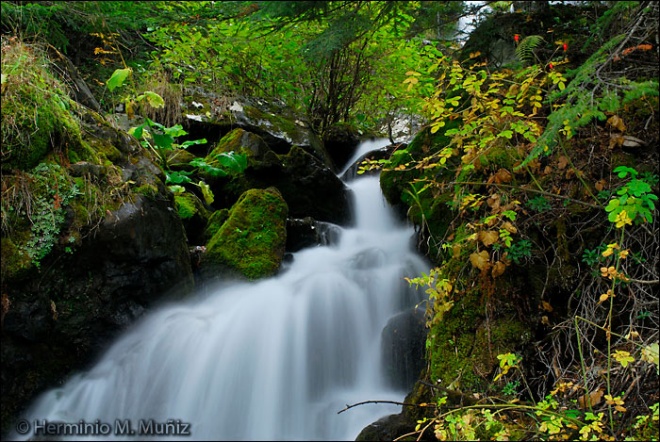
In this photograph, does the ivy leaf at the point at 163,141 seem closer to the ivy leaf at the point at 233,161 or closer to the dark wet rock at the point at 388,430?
the ivy leaf at the point at 233,161

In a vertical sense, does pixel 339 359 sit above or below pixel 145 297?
below

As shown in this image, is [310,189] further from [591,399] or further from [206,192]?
[591,399]

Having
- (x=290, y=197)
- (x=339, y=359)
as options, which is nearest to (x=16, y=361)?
(x=339, y=359)

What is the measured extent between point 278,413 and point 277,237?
85.0 inches

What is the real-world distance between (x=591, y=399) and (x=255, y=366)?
2.63 m

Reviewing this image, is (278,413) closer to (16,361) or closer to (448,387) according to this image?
(448,387)

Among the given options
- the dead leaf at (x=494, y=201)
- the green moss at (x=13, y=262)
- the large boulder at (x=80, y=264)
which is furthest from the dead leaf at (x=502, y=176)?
the green moss at (x=13, y=262)

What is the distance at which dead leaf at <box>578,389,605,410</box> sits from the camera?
6.61 feet

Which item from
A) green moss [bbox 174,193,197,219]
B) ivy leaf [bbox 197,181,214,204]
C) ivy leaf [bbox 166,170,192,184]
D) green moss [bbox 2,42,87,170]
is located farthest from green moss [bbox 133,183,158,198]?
ivy leaf [bbox 197,181,214,204]

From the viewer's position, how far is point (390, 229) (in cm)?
658

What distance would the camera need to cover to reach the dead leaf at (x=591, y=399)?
201cm

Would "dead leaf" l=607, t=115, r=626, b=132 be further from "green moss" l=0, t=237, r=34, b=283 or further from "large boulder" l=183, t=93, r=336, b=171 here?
"large boulder" l=183, t=93, r=336, b=171

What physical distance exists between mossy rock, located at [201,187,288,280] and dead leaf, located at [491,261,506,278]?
9.24 feet

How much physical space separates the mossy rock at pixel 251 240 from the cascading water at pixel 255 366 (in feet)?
0.65
